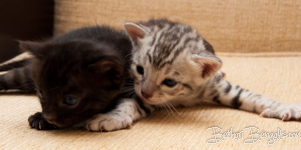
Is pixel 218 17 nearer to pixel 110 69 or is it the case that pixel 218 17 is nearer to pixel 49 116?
pixel 110 69

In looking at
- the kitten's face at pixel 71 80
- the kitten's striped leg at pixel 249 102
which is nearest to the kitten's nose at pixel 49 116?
the kitten's face at pixel 71 80

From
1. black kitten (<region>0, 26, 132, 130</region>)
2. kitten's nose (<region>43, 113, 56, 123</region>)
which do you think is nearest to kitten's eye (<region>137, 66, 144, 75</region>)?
black kitten (<region>0, 26, 132, 130</region>)

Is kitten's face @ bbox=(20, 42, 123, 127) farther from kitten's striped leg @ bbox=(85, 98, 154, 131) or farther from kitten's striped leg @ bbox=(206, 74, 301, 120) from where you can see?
kitten's striped leg @ bbox=(206, 74, 301, 120)

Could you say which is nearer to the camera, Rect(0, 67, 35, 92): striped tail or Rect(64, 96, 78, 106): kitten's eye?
Rect(64, 96, 78, 106): kitten's eye

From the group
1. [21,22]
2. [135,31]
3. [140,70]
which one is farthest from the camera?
[21,22]

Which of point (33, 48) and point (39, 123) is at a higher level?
point (33, 48)

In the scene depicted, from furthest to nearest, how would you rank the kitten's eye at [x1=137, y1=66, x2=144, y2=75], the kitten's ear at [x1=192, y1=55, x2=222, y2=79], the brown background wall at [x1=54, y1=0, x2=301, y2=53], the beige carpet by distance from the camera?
the brown background wall at [x1=54, y1=0, x2=301, y2=53] → the kitten's eye at [x1=137, y1=66, x2=144, y2=75] → the kitten's ear at [x1=192, y1=55, x2=222, y2=79] → the beige carpet

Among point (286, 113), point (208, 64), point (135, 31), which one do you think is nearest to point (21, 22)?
point (135, 31)

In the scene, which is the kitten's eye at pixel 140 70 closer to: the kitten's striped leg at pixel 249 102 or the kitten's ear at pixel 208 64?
the kitten's ear at pixel 208 64

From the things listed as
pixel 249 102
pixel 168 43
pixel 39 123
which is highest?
pixel 168 43
